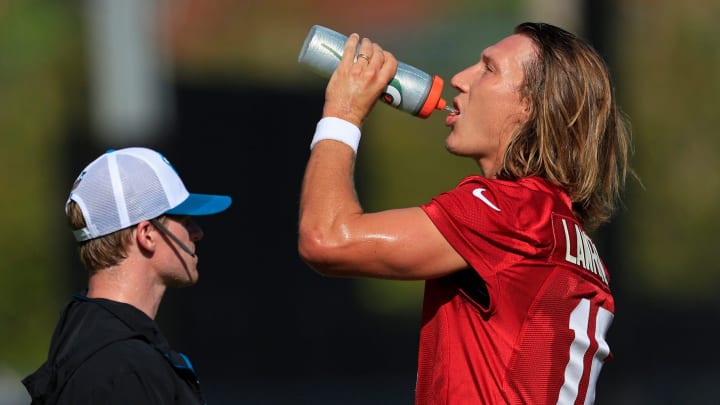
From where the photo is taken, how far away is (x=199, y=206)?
3.59 metres

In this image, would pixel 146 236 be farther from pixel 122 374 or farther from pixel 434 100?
pixel 434 100

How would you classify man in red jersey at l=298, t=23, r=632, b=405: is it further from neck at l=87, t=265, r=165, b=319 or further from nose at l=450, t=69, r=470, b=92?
neck at l=87, t=265, r=165, b=319

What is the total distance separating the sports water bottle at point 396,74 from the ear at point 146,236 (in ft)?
2.53

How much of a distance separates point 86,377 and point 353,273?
857mm

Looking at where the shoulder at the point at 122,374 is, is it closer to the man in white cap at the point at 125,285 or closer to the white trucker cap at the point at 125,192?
the man in white cap at the point at 125,285

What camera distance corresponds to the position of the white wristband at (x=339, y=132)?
2.96 m

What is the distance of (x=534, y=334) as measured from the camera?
285 cm

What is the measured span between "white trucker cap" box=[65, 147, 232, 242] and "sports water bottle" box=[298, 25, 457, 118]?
26.7 inches

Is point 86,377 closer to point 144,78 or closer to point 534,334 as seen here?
point 534,334

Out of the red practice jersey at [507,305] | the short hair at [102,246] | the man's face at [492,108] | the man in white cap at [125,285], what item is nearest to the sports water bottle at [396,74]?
the man's face at [492,108]

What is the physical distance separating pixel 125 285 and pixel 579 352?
1.47 m

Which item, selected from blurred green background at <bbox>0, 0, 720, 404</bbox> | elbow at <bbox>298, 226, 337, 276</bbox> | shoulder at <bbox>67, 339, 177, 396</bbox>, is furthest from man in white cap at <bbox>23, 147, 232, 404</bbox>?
blurred green background at <bbox>0, 0, 720, 404</bbox>

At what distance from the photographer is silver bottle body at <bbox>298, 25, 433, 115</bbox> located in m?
→ 3.16

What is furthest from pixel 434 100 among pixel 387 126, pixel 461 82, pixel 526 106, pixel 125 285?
pixel 387 126
